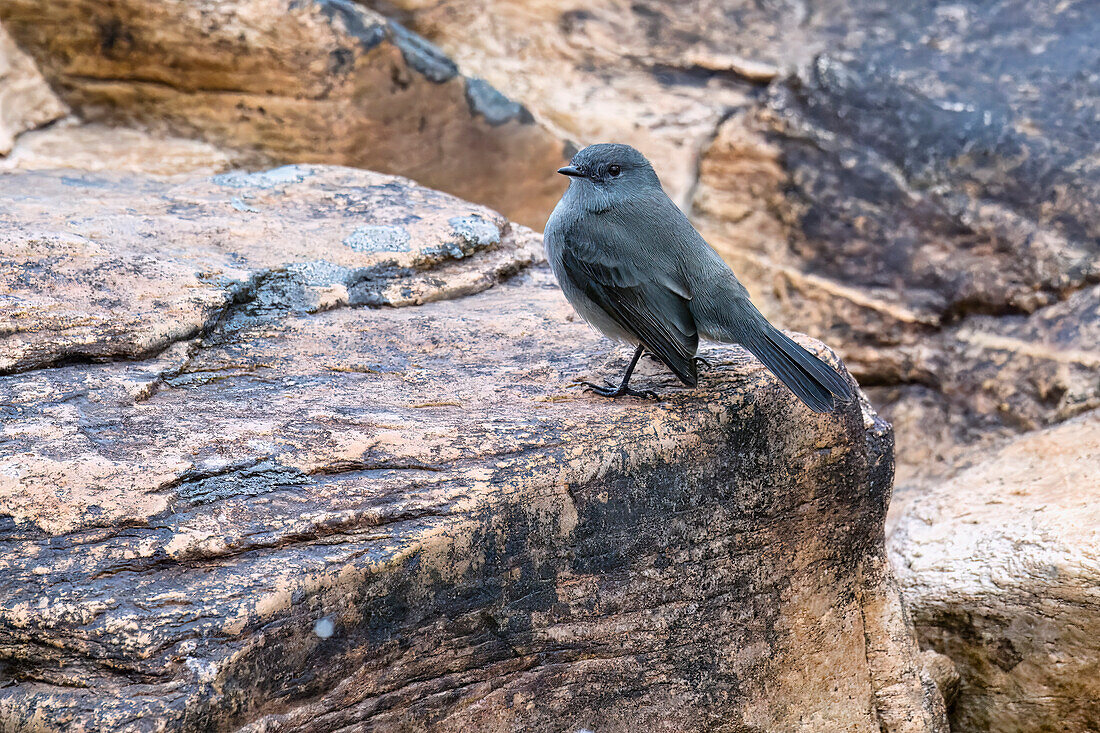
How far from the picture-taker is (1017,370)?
496cm

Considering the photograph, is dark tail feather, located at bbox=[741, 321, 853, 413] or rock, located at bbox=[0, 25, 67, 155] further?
rock, located at bbox=[0, 25, 67, 155]

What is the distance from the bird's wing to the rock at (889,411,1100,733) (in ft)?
5.17

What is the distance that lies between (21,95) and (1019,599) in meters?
5.83

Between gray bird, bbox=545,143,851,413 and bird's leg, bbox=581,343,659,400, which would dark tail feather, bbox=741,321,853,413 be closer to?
gray bird, bbox=545,143,851,413

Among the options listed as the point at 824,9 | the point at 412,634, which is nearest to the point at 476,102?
the point at 824,9

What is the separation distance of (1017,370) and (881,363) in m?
0.74

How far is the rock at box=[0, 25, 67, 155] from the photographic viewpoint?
5169 millimetres

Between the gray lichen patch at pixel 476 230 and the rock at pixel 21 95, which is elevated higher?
the gray lichen patch at pixel 476 230

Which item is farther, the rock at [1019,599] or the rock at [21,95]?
the rock at [21,95]

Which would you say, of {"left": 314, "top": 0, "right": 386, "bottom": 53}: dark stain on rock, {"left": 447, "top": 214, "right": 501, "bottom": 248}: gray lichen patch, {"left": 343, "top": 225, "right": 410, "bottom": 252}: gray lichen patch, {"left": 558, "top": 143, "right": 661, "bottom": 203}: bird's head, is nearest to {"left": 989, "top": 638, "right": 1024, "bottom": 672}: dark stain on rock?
{"left": 558, "top": 143, "right": 661, "bottom": 203}: bird's head

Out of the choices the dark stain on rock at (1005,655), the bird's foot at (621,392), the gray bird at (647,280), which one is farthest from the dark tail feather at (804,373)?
the dark stain on rock at (1005,655)

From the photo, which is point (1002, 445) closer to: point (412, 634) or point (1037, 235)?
point (1037, 235)

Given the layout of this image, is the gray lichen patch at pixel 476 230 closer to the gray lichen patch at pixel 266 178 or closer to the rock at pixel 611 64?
the gray lichen patch at pixel 266 178

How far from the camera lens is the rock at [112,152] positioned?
16.5ft
